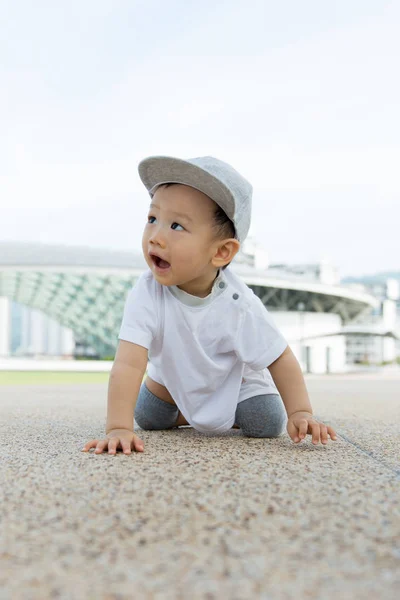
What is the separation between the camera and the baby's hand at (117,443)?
7.70ft

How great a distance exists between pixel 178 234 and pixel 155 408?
1061mm

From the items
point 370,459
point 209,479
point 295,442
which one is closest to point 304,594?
point 209,479

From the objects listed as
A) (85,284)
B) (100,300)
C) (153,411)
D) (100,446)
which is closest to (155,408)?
(153,411)

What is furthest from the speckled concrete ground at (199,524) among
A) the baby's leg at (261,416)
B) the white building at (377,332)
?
the white building at (377,332)

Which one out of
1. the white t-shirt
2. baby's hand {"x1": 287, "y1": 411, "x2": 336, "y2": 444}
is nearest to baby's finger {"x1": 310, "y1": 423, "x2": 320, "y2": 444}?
baby's hand {"x1": 287, "y1": 411, "x2": 336, "y2": 444}

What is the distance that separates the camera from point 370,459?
234 centimetres

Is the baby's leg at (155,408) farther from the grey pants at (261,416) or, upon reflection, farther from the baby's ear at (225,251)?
the baby's ear at (225,251)

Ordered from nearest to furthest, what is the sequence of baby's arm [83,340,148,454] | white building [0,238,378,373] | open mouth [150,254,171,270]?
baby's arm [83,340,148,454] → open mouth [150,254,171,270] → white building [0,238,378,373]

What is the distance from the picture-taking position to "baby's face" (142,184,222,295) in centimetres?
256

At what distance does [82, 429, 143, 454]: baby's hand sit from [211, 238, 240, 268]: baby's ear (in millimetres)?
752

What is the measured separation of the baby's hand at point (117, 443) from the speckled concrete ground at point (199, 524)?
0.17 ft

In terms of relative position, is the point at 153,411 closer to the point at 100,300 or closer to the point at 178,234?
the point at 178,234

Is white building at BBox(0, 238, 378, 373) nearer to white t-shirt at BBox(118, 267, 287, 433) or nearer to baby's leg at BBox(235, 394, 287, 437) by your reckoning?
baby's leg at BBox(235, 394, 287, 437)

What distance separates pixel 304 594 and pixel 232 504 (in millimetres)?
568
